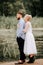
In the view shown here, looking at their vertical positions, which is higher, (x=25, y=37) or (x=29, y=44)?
(x=25, y=37)

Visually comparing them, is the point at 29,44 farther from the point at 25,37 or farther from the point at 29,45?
the point at 25,37

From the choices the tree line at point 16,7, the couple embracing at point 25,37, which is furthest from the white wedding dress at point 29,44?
the tree line at point 16,7

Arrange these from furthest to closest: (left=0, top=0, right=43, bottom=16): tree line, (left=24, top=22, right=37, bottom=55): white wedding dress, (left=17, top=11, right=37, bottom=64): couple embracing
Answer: (left=0, top=0, right=43, bottom=16): tree line, (left=24, top=22, right=37, bottom=55): white wedding dress, (left=17, top=11, right=37, bottom=64): couple embracing

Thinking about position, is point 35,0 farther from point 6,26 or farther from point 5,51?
A: point 5,51

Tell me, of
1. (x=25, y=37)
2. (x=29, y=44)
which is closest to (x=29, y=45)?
(x=29, y=44)

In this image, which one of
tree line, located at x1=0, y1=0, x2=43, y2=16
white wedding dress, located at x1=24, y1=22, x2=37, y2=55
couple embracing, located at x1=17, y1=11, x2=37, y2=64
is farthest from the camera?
tree line, located at x1=0, y1=0, x2=43, y2=16

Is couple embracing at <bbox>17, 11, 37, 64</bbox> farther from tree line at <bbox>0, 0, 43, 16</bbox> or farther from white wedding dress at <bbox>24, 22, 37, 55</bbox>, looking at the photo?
tree line at <bbox>0, 0, 43, 16</bbox>

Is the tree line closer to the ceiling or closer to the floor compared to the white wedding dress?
closer to the ceiling

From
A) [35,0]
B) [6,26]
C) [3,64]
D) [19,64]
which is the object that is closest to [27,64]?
[19,64]

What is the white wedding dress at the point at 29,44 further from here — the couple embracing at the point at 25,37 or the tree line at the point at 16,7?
the tree line at the point at 16,7

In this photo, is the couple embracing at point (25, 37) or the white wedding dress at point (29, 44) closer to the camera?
the couple embracing at point (25, 37)

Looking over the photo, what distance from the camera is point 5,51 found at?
10.5 m

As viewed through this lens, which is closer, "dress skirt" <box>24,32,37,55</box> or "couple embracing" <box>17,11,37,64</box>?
"couple embracing" <box>17,11,37,64</box>

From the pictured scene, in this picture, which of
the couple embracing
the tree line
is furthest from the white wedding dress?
the tree line
